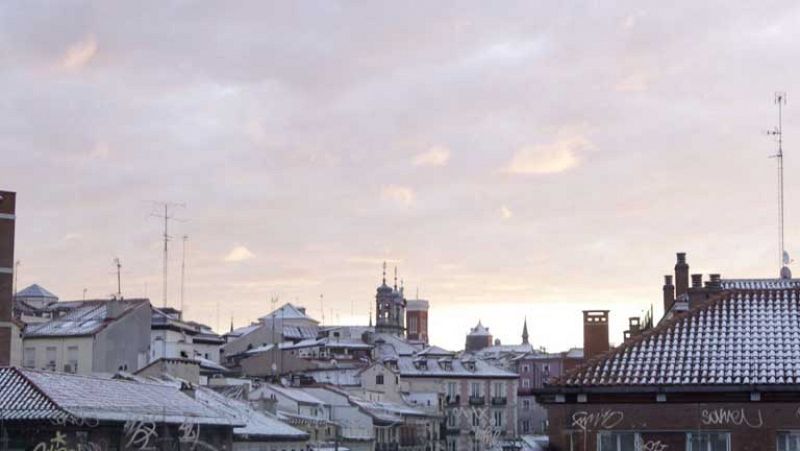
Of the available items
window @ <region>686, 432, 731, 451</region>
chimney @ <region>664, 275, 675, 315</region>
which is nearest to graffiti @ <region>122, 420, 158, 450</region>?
window @ <region>686, 432, 731, 451</region>

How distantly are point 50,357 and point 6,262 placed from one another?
41.5 metres

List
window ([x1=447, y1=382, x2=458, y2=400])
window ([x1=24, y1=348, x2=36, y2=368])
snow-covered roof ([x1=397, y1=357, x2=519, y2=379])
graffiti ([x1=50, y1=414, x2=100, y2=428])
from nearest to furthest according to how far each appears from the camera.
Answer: graffiti ([x1=50, y1=414, x2=100, y2=428]) < window ([x1=24, y1=348, x2=36, y2=368]) < snow-covered roof ([x1=397, y1=357, x2=519, y2=379]) < window ([x1=447, y1=382, x2=458, y2=400])

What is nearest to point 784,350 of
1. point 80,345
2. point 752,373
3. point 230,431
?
point 752,373

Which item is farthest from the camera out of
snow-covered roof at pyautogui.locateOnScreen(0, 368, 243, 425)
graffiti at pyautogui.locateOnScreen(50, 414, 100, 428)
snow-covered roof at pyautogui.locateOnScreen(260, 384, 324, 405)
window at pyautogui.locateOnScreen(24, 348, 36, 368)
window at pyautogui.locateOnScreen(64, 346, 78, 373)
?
window at pyautogui.locateOnScreen(24, 348, 36, 368)

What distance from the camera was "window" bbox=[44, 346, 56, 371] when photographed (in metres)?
103

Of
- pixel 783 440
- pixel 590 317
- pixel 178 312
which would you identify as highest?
pixel 178 312

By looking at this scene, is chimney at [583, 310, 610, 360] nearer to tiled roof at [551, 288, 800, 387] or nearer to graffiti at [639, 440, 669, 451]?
tiled roof at [551, 288, 800, 387]

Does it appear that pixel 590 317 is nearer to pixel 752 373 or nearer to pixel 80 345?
pixel 752 373

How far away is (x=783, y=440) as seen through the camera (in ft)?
122

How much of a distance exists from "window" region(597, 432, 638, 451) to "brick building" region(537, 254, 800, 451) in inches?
1.0

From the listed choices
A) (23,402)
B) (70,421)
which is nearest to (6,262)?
(23,402)

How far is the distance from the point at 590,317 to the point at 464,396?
116 m

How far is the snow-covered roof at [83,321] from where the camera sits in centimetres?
10206

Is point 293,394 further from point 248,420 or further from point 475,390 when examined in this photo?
point 475,390
